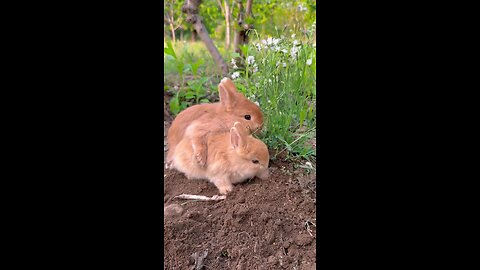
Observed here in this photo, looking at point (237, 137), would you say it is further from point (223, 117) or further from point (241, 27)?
point (241, 27)

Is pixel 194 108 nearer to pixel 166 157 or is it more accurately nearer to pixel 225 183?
pixel 166 157


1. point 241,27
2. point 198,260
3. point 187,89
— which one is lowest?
point 198,260

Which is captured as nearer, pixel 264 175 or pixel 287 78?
pixel 264 175

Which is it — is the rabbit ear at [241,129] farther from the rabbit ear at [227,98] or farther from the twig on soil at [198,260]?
the twig on soil at [198,260]

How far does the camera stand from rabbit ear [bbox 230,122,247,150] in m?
1.39

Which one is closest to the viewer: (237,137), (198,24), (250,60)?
(237,137)

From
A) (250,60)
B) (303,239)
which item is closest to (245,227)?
(303,239)

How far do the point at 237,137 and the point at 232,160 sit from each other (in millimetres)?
80

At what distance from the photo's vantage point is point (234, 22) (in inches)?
90.5

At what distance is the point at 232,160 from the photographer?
4.66ft

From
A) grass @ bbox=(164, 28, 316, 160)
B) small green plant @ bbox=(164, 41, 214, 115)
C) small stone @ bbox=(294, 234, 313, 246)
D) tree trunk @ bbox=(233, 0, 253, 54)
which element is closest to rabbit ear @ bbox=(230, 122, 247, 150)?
grass @ bbox=(164, 28, 316, 160)

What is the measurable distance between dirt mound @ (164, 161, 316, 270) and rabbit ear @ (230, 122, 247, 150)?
0.14 m

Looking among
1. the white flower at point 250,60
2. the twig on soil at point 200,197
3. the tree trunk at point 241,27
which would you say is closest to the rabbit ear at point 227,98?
the white flower at point 250,60

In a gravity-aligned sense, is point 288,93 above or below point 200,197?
above
